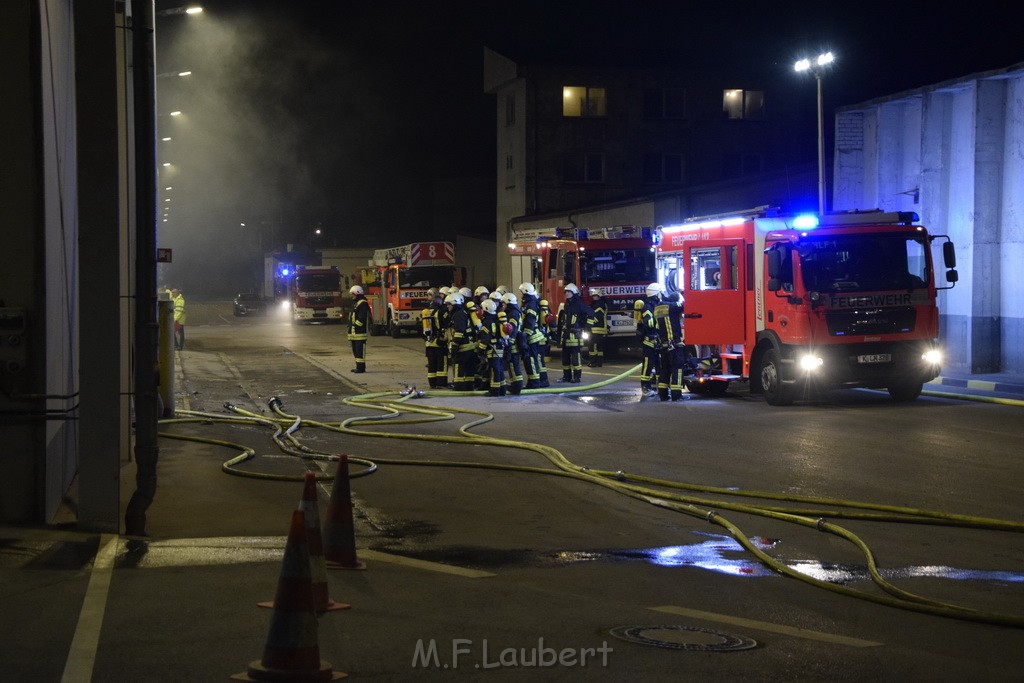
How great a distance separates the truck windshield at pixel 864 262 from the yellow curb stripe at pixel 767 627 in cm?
1049

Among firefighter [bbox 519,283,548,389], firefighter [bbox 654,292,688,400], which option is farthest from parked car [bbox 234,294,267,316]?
firefighter [bbox 654,292,688,400]

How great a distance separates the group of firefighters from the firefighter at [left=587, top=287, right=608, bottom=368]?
177 centimetres

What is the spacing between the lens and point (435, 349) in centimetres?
2006

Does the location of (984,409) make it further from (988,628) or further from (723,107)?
(723,107)

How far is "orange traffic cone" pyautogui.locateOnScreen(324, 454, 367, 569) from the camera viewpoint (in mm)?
7285

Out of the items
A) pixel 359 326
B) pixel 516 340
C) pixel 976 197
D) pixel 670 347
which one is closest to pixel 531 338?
pixel 516 340

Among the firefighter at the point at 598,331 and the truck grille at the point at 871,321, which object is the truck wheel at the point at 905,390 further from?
the firefighter at the point at 598,331

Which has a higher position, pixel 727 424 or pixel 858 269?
pixel 858 269

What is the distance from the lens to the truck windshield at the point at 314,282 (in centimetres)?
5006

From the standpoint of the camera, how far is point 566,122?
5103cm

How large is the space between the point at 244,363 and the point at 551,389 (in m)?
10.7

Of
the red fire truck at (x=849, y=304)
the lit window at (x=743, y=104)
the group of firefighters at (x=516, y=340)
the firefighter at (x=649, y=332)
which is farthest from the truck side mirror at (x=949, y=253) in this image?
the lit window at (x=743, y=104)

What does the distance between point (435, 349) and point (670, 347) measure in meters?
4.47

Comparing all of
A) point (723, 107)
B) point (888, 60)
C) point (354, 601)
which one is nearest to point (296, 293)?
point (723, 107)
